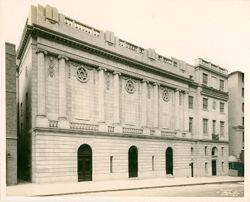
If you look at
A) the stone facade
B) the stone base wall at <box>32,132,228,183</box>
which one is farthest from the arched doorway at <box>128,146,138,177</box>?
the stone facade

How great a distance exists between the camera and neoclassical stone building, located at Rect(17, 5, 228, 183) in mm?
12484

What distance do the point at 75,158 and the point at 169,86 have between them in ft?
23.3

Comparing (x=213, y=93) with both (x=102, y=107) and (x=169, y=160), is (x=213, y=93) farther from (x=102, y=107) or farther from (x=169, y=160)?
(x=102, y=107)

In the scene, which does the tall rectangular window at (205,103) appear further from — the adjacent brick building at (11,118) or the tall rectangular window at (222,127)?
the adjacent brick building at (11,118)

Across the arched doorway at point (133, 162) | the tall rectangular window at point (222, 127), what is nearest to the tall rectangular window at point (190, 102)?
the tall rectangular window at point (222, 127)

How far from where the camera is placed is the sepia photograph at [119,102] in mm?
9695

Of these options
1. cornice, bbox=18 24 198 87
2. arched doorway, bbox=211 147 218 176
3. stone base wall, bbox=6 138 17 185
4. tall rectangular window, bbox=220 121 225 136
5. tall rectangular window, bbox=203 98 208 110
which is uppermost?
cornice, bbox=18 24 198 87

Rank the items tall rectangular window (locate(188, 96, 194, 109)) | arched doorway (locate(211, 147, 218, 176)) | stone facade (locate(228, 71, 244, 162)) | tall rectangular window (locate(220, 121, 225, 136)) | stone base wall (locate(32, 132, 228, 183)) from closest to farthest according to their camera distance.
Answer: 1. stone base wall (locate(32, 132, 228, 183))
2. stone facade (locate(228, 71, 244, 162))
3. tall rectangular window (locate(220, 121, 225, 136))
4. tall rectangular window (locate(188, 96, 194, 109))
5. arched doorway (locate(211, 147, 218, 176))

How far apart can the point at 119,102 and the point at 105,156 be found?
2787mm

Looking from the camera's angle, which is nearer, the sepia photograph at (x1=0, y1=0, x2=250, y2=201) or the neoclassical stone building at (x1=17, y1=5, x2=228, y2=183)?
the sepia photograph at (x1=0, y1=0, x2=250, y2=201)

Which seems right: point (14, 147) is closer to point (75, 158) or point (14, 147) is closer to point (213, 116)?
point (75, 158)

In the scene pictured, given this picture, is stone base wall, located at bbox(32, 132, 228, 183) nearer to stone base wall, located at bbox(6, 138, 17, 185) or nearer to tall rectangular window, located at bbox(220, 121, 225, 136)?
stone base wall, located at bbox(6, 138, 17, 185)

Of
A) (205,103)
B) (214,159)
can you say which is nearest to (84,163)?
(205,103)

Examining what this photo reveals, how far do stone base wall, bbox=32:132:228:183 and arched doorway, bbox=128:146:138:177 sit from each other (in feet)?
0.64
